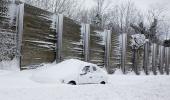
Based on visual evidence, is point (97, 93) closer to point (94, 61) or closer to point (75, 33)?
point (75, 33)

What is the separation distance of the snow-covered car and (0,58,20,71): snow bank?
1.37 m

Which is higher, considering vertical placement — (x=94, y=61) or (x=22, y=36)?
(x=22, y=36)

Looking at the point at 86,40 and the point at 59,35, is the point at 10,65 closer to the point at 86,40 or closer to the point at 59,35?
the point at 59,35

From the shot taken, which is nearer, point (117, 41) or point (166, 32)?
point (117, 41)

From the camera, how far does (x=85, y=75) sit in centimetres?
1638

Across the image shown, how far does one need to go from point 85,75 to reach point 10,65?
3825mm

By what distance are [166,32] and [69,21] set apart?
61.9 metres

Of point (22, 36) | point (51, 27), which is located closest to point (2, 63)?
point (22, 36)

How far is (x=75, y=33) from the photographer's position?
75.0 ft

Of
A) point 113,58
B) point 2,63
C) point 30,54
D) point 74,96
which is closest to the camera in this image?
point 74,96

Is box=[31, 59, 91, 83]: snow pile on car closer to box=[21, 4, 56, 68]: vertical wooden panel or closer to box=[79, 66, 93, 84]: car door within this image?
box=[79, 66, 93, 84]: car door

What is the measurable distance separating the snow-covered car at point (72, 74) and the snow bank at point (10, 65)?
1372mm

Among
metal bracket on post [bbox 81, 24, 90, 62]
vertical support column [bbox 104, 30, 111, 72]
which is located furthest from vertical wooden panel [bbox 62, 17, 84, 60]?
vertical support column [bbox 104, 30, 111, 72]

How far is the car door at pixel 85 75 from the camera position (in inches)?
633
